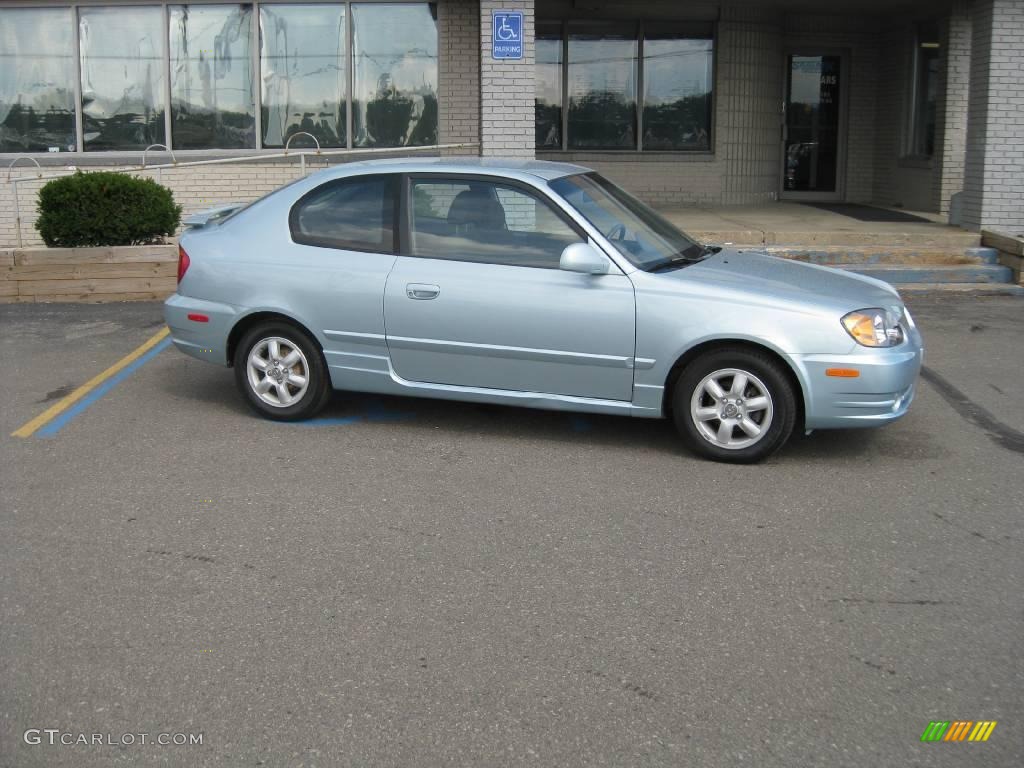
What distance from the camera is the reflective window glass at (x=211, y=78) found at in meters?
15.2

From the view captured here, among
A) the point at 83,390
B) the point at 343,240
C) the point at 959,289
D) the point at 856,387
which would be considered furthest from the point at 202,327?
the point at 959,289

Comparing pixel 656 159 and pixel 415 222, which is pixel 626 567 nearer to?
pixel 415 222

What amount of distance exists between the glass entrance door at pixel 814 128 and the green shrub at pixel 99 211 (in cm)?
1014

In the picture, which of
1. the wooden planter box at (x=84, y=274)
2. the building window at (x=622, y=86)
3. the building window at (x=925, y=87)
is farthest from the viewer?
the building window at (x=622, y=86)

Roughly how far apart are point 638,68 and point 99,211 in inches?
332

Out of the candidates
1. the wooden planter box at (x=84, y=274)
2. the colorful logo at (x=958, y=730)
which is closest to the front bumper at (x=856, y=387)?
the colorful logo at (x=958, y=730)

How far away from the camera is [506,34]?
43.5ft

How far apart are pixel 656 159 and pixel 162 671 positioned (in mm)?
14347

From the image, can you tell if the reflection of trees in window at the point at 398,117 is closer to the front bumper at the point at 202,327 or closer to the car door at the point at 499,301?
the front bumper at the point at 202,327

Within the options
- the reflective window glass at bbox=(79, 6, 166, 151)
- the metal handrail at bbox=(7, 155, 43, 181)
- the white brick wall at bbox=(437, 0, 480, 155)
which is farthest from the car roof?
the reflective window glass at bbox=(79, 6, 166, 151)

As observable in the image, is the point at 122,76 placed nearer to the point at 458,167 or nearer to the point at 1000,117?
the point at 458,167

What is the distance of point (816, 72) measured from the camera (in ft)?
60.8

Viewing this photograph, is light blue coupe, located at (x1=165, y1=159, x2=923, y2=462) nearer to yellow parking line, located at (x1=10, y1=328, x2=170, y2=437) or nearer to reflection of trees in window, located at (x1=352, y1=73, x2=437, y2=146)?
yellow parking line, located at (x1=10, y1=328, x2=170, y2=437)

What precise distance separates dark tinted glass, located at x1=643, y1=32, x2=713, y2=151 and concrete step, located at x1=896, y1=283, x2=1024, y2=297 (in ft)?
19.4
